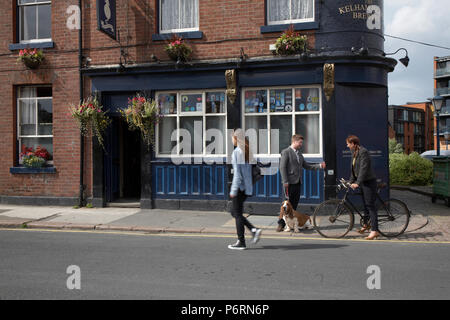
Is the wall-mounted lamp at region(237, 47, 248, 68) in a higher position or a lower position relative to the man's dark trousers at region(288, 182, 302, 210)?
higher

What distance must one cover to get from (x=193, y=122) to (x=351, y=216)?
510cm

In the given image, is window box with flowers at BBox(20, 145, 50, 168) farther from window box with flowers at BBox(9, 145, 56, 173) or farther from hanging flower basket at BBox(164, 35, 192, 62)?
hanging flower basket at BBox(164, 35, 192, 62)

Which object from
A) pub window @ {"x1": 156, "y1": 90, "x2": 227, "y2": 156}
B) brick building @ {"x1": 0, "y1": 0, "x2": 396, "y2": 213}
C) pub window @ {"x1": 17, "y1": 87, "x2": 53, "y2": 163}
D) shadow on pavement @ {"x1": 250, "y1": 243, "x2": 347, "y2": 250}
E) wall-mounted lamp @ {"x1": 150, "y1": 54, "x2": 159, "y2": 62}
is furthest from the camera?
pub window @ {"x1": 17, "y1": 87, "x2": 53, "y2": 163}

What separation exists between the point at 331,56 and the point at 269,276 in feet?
20.9

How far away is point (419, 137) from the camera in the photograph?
95438 millimetres

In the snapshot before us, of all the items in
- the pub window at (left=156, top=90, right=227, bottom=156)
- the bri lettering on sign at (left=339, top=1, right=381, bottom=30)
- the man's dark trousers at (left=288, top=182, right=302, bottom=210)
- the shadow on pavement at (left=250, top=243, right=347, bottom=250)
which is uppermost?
the bri lettering on sign at (left=339, top=1, right=381, bottom=30)

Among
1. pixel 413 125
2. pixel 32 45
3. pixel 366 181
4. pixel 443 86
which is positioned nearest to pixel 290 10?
pixel 366 181

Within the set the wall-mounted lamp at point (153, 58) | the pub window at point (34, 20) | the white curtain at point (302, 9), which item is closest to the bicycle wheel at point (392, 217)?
the white curtain at point (302, 9)

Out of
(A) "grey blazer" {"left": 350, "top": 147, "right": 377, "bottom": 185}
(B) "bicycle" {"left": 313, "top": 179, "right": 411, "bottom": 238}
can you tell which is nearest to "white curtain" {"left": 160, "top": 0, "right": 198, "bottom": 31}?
(A) "grey blazer" {"left": 350, "top": 147, "right": 377, "bottom": 185}

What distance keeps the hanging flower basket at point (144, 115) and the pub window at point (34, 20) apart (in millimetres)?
3662

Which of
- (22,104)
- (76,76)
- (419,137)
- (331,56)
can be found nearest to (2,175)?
(22,104)

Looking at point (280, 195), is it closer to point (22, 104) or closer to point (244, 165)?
point (244, 165)

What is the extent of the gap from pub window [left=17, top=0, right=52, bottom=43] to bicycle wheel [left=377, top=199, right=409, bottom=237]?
10100 mm

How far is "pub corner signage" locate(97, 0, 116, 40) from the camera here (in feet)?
34.2
